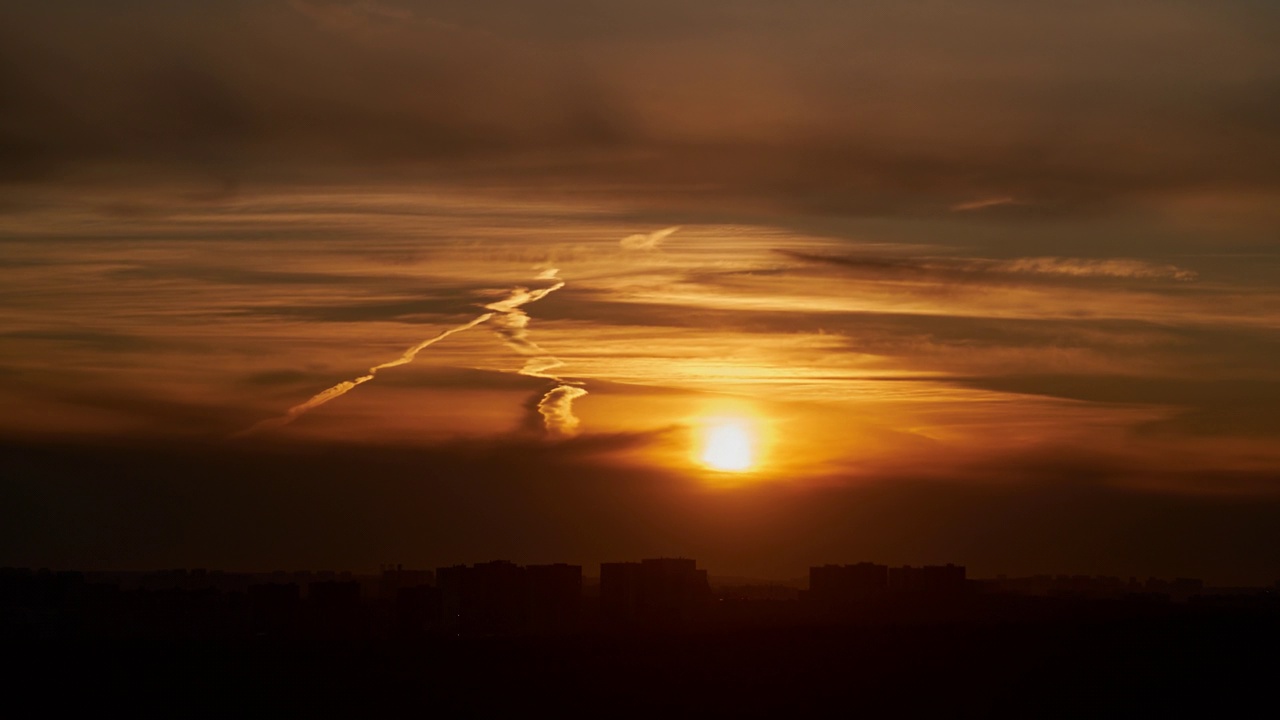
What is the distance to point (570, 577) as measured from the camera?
4582 inches

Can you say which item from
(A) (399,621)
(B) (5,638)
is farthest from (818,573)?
(B) (5,638)

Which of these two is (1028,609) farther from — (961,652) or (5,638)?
(5,638)

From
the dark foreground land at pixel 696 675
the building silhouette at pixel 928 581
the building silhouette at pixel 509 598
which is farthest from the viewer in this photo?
the building silhouette at pixel 928 581

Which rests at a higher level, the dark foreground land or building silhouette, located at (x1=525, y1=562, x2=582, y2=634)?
building silhouette, located at (x1=525, y1=562, x2=582, y2=634)

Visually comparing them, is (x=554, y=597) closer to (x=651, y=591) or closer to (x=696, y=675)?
(x=651, y=591)

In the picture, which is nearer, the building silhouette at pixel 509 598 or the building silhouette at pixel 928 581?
the building silhouette at pixel 509 598

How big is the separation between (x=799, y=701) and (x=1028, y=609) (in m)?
48.5

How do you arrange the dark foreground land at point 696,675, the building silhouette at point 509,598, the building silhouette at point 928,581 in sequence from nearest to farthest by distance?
the dark foreground land at point 696,675
the building silhouette at point 509,598
the building silhouette at point 928,581

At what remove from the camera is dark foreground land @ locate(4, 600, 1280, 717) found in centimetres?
5734

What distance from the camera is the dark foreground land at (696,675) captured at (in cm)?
5734

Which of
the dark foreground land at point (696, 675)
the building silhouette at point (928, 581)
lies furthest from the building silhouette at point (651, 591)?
the dark foreground land at point (696, 675)

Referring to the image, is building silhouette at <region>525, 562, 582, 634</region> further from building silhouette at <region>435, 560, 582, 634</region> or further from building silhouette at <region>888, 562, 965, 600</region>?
building silhouette at <region>888, 562, 965, 600</region>

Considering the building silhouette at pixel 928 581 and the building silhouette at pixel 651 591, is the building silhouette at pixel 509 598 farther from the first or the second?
the building silhouette at pixel 928 581

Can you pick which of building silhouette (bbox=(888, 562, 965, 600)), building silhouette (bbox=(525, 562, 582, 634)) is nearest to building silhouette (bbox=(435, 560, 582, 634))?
building silhouette (bbox=(525, 562, 582, 634))
